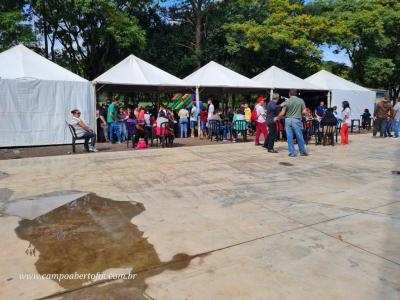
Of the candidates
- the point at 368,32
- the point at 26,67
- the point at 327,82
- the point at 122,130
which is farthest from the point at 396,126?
the point at 368,32

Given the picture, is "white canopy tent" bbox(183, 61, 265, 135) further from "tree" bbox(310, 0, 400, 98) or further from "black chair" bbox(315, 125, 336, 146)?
"tree" bbox(310, 0, 400, 98)

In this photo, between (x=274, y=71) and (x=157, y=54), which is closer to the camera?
Result: (x=274, y=71)

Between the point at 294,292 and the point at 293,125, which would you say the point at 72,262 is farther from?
the point at 293,125

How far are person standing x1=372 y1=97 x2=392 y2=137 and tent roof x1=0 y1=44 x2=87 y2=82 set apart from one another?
11876 millimetres

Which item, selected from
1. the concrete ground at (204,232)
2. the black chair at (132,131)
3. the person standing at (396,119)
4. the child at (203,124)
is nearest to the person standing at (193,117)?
the child at (203,124)

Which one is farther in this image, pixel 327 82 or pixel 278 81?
pixel 327 82

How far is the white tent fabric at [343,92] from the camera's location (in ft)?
69.1

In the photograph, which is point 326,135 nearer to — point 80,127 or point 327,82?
point 80,127

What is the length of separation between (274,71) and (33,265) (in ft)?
55.1

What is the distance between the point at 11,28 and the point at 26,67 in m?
9.61

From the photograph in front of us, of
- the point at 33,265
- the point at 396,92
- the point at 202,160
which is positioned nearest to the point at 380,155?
the point at 202,160

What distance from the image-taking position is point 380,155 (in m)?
10.3

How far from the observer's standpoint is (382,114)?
15367mm

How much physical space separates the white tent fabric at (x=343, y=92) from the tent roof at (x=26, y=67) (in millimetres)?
13456
